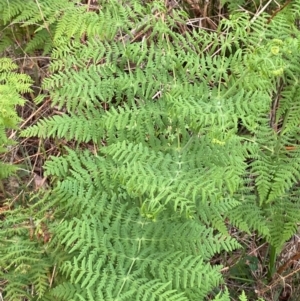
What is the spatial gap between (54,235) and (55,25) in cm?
140

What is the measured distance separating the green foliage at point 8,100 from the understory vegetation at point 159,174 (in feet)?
0.03

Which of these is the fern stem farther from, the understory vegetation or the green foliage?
the green foliage

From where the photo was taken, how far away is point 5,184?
2.94m

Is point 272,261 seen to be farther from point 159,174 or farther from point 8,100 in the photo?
point 8,100

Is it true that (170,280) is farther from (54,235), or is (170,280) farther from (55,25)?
(55,25)

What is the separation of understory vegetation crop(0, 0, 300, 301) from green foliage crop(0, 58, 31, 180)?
0.01 metres

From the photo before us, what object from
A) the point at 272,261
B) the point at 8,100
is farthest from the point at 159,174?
the point at 272,261

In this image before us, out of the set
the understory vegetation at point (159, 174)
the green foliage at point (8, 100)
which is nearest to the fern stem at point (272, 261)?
the understory vegetation at point (159, 174)

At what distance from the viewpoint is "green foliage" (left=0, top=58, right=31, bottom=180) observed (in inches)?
91.8

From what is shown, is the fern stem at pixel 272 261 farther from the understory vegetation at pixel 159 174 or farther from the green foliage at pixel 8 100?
the green foliage at pixel 8 100

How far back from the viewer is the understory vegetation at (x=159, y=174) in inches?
74.5

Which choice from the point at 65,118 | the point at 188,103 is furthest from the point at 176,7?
the point at 188,103

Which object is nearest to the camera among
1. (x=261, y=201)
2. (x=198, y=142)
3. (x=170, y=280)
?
(x=170, y=280)

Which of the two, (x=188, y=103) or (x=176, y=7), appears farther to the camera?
(x=176, y=7)
